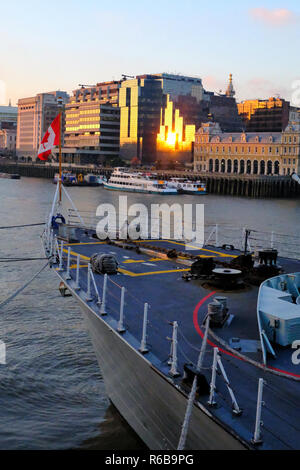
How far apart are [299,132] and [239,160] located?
743 inches

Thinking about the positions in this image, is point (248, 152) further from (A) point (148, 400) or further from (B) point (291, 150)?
(A) point (148, 400)

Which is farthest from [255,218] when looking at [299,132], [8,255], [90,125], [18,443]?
[90,125]

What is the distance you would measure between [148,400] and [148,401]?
18mm

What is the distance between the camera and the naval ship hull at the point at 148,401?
793cm

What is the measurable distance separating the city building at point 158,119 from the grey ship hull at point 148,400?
517 ft

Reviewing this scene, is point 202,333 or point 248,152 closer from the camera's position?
point 202,333

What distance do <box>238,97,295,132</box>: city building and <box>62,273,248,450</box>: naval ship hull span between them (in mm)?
172236

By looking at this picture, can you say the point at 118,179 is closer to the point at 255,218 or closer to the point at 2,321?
the point at 255,218

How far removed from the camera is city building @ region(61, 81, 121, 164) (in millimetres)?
174375

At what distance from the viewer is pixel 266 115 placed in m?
185

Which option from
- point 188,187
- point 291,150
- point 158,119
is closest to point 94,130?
point 158,119

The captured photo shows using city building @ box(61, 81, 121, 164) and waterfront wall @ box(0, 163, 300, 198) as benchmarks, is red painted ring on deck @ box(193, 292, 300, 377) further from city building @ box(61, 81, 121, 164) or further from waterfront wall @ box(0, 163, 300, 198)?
city building @ box(61, 81, 121, 164)
